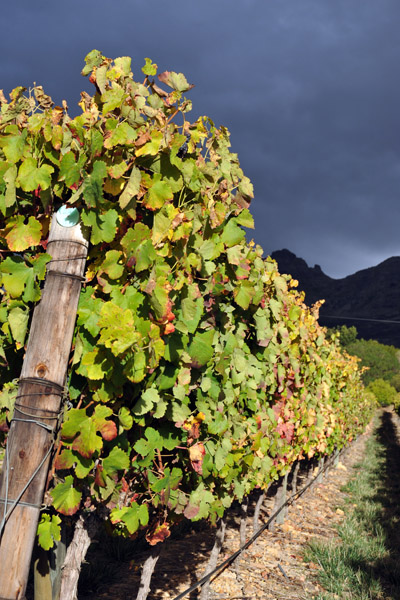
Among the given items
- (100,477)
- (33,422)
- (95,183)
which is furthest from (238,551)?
(95,183)

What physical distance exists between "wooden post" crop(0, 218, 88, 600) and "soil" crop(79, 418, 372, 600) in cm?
272

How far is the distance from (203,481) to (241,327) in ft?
3.92

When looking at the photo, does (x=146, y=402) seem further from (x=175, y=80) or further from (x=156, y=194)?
(x=175, y=80)

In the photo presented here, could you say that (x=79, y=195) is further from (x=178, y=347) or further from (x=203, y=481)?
(x=203, y=481)

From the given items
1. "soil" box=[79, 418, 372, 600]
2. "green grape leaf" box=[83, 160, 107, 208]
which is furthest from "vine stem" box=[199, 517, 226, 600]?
"green grape leaf" box=[83, 160, 107, 208]

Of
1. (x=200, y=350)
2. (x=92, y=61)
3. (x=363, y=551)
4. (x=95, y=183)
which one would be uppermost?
(x=92, y=61)

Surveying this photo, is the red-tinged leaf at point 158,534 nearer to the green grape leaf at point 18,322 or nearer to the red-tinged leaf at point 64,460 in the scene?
the red-tinged leaf at point 64,460

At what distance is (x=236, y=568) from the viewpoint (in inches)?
189

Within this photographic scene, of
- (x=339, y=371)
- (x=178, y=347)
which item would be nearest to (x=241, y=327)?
(x=178, y=347)

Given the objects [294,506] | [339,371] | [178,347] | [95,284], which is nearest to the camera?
[95,284]

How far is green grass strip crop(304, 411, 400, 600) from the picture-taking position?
15.2 feet

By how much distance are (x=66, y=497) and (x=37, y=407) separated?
0.42m

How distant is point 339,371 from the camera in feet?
35.5

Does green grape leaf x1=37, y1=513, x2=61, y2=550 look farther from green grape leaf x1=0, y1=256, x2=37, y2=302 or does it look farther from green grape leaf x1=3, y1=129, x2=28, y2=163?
green grape leaf x1=3, y1=129, x2=28, y2=163
